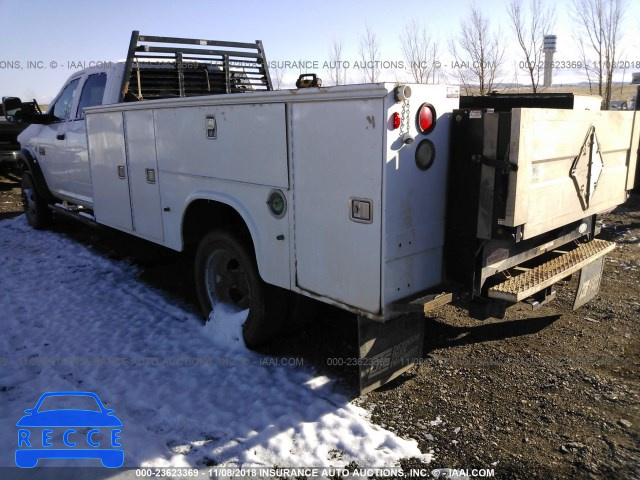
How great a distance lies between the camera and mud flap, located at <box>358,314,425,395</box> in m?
3.32

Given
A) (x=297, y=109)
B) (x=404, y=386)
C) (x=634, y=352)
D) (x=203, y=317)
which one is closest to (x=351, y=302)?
(x=404, y=386)

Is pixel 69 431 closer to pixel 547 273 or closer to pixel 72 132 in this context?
pixel 547 273

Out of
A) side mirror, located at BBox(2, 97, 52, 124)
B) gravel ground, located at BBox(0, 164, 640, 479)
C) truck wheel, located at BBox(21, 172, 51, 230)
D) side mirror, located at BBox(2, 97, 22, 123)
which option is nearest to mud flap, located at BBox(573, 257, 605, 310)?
gravel ground, located at BBox(0, 164, 640, 479)

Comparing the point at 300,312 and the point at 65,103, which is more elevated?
the point at 65,103

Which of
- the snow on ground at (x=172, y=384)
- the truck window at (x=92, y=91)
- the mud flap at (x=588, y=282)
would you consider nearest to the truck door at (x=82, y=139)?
the truck window at (x=92, y=91)

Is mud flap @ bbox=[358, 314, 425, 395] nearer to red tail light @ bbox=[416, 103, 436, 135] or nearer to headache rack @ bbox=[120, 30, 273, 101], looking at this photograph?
red tail light @ bbox=[416, 103, 436, 135]

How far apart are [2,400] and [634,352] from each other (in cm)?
450

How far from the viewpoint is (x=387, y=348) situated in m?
3.48

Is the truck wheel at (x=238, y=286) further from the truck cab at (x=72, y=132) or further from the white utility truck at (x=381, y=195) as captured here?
the truck cab at (x=72, y=132)

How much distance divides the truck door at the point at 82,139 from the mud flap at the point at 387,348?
4.61 m

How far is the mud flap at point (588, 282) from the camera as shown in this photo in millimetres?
4309

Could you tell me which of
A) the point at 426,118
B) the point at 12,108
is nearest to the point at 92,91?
the point at 12,108

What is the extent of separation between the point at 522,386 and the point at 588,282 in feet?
4.23

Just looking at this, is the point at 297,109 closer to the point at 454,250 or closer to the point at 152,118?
the point at 454,250
